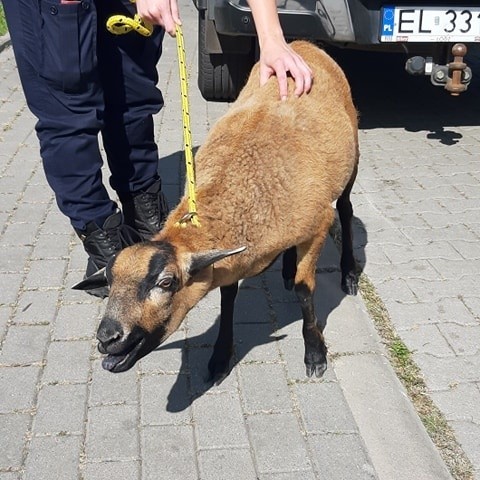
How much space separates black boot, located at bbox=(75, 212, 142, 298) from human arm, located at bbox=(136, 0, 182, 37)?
1.33 metres

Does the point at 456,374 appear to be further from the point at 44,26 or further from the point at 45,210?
the point at 45,210

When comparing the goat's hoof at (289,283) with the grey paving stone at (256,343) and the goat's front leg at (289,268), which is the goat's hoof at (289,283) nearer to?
the goat's front leg at (289,268)

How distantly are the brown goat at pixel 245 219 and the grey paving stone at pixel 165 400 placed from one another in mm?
200

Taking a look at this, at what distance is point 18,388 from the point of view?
3688 millimetres

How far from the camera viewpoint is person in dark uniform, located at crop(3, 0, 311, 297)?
385 cm

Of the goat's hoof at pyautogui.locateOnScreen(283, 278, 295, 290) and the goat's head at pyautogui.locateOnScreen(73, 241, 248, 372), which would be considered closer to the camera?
the goat's head at pyautogui.locateOnScreen(73, 241, 248, 372)

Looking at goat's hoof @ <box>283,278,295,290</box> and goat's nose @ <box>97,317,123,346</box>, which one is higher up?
goat's nose @ <box>97,317,123,346</box>

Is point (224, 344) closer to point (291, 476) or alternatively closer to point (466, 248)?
point (291, 476)

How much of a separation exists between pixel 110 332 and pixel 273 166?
1160 millimetres

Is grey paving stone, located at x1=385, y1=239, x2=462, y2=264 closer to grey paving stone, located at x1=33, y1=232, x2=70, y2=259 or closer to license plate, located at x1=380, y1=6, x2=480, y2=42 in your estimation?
license plate, located at x1=380, y1=6, x2=480, y2=42

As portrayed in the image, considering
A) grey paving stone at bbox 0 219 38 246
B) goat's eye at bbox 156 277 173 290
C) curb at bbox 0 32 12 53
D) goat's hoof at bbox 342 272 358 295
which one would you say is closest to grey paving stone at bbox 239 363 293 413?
goat's hoof at bbox 342 272 358 295

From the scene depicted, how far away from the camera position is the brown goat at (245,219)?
9.29 feet

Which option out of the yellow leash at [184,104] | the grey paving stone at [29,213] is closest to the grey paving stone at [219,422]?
Answer: the yellow leash at [184,104]

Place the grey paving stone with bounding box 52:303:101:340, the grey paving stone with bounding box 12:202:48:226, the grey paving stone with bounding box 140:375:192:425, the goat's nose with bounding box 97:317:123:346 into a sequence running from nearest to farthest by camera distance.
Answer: the goat's nose with bounding box 97:317:123:346 < the grey paving stone with bounding box 140:375:192:425 < the grey paving stone with bounding box 52:303:101:340 < the grey paving stone with bounding box 12:202:48:226
